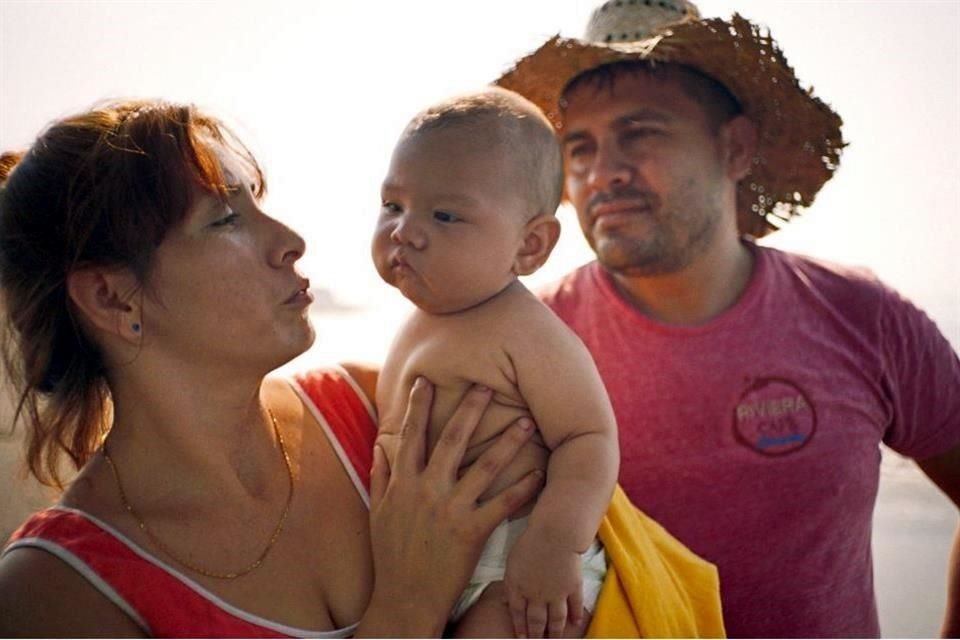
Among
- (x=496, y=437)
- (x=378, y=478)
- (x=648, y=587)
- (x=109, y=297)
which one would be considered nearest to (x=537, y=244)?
(x=496, y=437)

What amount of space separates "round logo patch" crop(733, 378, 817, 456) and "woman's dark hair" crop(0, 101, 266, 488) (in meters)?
1.32

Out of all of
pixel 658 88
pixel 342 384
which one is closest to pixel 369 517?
pixel 342 384

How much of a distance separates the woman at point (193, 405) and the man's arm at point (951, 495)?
139 cm

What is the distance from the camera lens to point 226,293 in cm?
146

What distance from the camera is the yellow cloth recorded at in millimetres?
1529

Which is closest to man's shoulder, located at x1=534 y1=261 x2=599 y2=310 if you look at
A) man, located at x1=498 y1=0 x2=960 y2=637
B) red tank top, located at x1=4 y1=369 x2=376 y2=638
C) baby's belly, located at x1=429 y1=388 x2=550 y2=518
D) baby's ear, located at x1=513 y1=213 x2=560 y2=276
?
man, located at x1=498 y1=0 x2=960 y2=637

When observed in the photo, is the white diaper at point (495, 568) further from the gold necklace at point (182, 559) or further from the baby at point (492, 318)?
the gold necklace at point (182, 559)

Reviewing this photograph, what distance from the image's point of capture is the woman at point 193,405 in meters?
1.42

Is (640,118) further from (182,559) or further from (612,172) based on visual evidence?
(182,559)

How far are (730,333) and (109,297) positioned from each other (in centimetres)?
143

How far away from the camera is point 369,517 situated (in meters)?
1.58

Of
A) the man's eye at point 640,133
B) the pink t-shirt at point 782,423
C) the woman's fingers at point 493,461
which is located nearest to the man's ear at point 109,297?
the woman's fingers at point 493,461

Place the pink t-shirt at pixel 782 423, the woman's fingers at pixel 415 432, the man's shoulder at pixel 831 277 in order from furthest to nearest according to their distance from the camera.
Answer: the man's shoulder at pixel 831 277, the pink t-shirt at pixel 782 423, the woman's fingers at pixel 415 432

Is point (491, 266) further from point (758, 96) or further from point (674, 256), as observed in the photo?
point (758, 96)
